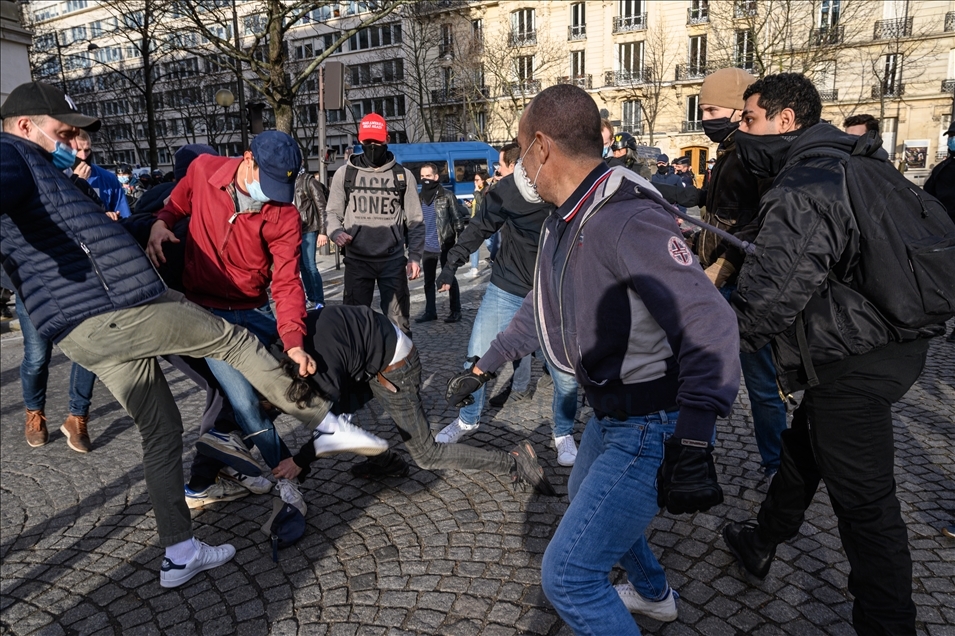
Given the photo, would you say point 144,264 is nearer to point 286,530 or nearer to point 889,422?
point 286,530

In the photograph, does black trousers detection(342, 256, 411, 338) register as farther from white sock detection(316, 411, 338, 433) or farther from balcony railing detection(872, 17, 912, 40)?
balcony railing detection(872, 17, 912, 40)

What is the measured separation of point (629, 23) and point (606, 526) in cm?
5059

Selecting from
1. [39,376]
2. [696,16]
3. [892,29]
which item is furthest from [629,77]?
[39,376]

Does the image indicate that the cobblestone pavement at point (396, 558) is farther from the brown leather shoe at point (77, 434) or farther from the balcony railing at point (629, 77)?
the balcony railing at point (629, 77)

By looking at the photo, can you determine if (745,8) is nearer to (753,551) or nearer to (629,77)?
(629,77)

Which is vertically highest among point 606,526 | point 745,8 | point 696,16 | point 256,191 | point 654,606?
point 696,16

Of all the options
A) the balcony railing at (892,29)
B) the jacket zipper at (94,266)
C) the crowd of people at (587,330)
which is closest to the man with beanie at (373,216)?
the crowd of people at (587,330)

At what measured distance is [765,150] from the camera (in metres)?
2.83

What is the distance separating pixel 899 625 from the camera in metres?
2.28

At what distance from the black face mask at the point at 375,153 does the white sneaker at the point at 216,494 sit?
310 centimetres

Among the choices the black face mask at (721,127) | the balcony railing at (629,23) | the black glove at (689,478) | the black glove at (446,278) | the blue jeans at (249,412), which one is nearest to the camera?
the black glove at (689,478)

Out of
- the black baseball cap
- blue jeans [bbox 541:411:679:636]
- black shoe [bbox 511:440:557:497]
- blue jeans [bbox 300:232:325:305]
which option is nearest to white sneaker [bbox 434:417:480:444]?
black shoe [bbox 511:440:557:497]

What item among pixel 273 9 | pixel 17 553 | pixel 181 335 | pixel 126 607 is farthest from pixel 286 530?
pixel 273 9

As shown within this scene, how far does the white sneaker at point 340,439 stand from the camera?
3236 mm
